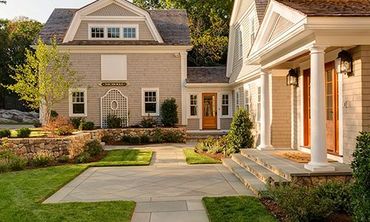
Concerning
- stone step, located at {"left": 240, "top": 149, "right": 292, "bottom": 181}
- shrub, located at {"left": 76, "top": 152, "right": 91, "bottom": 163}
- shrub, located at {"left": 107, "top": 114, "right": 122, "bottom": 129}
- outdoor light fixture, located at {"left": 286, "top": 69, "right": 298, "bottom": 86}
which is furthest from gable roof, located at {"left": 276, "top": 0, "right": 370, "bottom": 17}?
shrub, located at {"left": 107, "top": 114, "right": 122, "bottom": 129}

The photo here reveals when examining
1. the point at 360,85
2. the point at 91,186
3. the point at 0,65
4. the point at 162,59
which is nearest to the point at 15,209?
the point at 91,186

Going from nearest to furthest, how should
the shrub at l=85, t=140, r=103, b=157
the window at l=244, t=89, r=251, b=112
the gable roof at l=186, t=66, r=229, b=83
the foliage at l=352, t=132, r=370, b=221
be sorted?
the foliage at l=352, t=132, r=370, b=221 → the shrub at l=85, t=140, r=103, b=157 → the window at l=244, t=89, r=251, b=112 → the gable roof at l=186, t=66, r=229, b=83

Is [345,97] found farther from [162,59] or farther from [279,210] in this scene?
[162,59]

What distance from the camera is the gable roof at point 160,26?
914 inches

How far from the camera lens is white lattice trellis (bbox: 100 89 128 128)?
23.0 metres

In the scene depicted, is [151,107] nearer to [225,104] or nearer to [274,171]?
[225,104]

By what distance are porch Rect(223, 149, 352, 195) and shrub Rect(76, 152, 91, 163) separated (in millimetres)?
4682

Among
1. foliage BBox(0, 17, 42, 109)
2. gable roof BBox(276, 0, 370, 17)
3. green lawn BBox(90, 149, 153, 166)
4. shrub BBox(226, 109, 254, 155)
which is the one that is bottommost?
green lawn BBox(90, 149, 153, 166)

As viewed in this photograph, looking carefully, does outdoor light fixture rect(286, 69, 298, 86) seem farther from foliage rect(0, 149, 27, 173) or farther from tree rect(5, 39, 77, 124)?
tree rect(5, 39, 77, 124)

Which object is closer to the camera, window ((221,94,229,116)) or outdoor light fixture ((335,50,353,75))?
outdoor light fixture ((335,50,353,75))

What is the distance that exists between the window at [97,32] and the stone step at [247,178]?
13763 millimetres

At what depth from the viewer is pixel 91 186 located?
9.14m

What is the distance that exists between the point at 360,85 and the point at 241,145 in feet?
20.7

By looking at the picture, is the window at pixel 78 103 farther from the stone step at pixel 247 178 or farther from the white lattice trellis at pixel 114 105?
Result: the stone step at pixel 247 178
